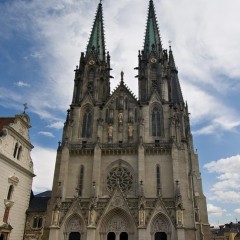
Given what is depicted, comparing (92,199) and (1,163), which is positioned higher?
(1,163)

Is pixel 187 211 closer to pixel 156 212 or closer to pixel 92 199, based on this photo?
pixel 156 212

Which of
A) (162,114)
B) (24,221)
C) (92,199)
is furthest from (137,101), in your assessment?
(24,221)

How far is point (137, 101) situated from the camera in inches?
1491

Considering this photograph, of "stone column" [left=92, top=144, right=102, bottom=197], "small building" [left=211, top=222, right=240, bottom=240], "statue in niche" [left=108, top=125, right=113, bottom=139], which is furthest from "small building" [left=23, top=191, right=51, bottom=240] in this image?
"small building" [left=211, top=222, right=240, bottom=240]

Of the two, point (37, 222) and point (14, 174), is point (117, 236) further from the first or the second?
point (14, 174)

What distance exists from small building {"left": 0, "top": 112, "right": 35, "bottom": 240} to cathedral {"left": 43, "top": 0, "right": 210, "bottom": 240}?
10.2ft

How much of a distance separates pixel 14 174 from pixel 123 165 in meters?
12.0

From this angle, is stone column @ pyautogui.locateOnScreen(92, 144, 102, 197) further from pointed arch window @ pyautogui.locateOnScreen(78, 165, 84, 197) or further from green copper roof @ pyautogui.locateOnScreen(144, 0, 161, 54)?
green copper roof @ pyautogui.locateOnScreen(144, 0, 161, 54)

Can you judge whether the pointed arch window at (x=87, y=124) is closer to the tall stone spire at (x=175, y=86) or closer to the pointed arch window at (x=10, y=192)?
the pointed arch window at (x=10, y=192)

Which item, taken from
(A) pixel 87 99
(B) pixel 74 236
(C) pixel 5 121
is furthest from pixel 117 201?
(C) pixel 5 121

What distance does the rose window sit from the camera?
1312 inches

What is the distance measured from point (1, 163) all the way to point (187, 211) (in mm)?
19228

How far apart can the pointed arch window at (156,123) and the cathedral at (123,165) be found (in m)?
0.12

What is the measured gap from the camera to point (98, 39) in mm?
45000
